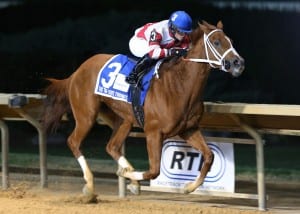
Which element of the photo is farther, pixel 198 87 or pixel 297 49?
pixel 297 49

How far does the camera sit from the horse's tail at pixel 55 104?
838 cm

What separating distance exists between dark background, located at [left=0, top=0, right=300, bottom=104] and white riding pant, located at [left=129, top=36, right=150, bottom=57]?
5.01m

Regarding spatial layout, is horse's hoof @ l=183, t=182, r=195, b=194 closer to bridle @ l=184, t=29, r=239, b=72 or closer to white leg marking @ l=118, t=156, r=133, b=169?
white leg marking @ l=118, t=156, r=133, b=169

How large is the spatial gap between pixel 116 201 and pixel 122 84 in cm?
126

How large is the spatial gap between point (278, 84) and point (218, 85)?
1.06 m

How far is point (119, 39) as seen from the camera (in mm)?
14852

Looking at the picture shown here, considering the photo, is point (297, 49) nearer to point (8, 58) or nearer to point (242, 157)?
point (242, 157)

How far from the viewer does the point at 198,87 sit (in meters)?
7.07

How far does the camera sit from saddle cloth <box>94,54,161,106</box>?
7.30 m

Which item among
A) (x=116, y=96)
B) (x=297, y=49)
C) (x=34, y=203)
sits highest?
(x=297, y=49)

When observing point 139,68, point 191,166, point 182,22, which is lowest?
point 191,166

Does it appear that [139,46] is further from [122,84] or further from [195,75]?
[195,75]

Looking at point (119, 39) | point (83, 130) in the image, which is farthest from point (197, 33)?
point (119, 39)

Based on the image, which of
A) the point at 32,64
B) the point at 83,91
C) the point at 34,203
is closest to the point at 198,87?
the point at 83,91
